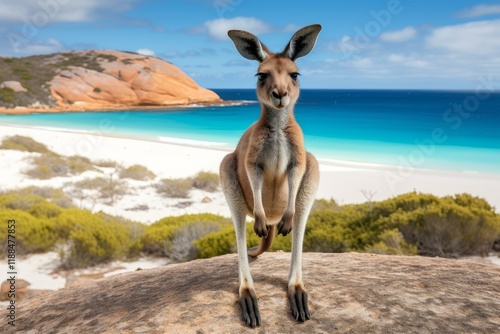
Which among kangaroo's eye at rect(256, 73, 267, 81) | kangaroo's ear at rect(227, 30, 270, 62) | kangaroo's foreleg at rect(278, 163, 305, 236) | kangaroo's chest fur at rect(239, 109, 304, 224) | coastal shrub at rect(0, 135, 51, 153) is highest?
coastal shrub at rect(0, 135, 51, 153)

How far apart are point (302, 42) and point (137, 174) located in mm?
12825

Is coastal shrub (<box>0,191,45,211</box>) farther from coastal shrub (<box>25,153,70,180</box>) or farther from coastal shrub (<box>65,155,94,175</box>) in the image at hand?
coastal shrub (<box>65,155,94,175</box>)

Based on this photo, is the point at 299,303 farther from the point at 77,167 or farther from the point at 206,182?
the point at 77,167

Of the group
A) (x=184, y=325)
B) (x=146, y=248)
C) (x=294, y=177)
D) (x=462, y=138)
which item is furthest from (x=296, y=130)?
(x=462, y=138)

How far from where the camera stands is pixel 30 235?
7.75m

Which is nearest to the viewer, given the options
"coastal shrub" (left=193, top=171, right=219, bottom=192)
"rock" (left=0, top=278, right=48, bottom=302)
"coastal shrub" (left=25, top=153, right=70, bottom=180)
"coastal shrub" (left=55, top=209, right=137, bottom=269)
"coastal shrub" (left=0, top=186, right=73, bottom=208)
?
→ "rock" (left=0, top=278, right=48, bottom=302)

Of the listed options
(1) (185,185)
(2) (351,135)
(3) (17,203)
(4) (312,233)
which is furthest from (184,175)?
(2) (351,135)

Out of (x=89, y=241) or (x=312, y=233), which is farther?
(x=89, y=241)

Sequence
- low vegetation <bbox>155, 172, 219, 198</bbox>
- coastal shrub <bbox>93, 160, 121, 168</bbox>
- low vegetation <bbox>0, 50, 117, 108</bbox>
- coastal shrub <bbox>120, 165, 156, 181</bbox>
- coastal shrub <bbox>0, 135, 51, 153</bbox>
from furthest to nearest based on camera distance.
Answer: low vegetation <bbox>0, 50, 117, 108</bbox>
coastal shrub <bbox>0, 135, 51, 153</bbox>
coastal shrub <bbox>93, 160, 121, 168</bbox>
coastal shrub <bbox>120, 165, 156, 181</bbox>
low vegetation <bbox>155, 172, 219, 198</bbox>

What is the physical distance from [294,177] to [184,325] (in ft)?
3.82

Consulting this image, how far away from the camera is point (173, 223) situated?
29.9 ft

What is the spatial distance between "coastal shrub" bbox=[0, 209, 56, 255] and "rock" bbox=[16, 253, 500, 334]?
4.12m

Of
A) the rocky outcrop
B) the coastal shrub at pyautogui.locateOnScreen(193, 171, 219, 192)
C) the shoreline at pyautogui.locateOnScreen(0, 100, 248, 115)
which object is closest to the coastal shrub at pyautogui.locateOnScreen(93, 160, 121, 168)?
the coastal shrub at pyautogui.locateOnScreen(193, 171, 219, 192)

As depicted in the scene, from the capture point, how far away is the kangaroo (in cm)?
269
